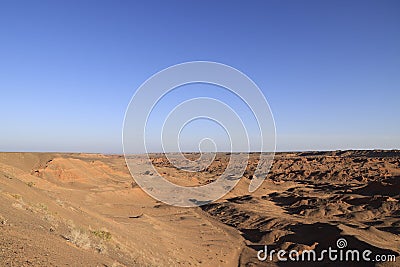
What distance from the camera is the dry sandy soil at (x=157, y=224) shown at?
8.75 metres

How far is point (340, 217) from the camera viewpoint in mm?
28812

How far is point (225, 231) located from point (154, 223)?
18.5 ft

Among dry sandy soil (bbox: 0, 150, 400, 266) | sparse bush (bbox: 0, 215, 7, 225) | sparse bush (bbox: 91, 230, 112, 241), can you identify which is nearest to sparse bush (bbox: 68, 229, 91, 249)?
dry sandy soil (bbox: 0, 150, 400, 266)

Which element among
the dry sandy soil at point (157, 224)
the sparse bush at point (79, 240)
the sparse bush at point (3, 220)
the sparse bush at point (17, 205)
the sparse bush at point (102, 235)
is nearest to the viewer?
the sparse bush at point (3, 220)

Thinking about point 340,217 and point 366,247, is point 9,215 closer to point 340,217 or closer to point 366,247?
point 366,247

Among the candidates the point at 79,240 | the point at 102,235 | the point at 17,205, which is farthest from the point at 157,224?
the point at 79,240

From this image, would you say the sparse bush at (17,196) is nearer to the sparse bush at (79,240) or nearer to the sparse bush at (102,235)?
the sparse bush at (102,235)

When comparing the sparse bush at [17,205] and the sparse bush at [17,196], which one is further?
the sparse bush at [17,196]

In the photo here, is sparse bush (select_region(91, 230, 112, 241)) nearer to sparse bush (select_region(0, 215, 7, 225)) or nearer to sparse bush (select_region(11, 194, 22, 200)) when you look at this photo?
sparse bush (select_region(11, 194, 22, 200))

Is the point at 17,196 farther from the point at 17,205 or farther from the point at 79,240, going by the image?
the point at 79,240

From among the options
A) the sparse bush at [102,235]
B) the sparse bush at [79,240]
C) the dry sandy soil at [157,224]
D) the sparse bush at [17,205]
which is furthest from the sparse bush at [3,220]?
the sparse bush at [102,235]

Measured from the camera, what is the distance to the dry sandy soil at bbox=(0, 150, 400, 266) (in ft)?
28.7

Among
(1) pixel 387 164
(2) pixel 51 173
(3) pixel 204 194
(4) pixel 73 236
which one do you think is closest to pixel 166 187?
(3) pixel 204 194

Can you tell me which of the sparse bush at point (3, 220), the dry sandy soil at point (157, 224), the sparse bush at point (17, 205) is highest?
the sparse bush at point (3, 220)
